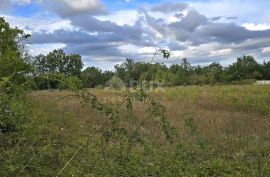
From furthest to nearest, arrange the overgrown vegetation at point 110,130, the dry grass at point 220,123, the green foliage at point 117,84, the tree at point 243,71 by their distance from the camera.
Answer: the tree at point 243,71 < the dry grass at point 220,123 < the green foliage at point 117,84 < the overgrown vegetation at point 110,130

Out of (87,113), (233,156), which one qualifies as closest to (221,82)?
(87,113)

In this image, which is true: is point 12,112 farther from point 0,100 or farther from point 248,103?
point 248,103

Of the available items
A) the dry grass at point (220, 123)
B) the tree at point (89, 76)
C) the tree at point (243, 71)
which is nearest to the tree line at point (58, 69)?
the tree at point (89, 76)

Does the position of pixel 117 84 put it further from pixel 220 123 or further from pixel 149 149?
pixel 220 123

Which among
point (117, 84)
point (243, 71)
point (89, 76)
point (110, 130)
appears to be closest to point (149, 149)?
point (110, 130)

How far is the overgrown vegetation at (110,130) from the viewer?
3889mm

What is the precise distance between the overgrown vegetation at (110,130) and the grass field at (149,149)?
2 centimetres

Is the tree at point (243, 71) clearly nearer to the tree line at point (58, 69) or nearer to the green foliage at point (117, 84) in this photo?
the tree line at point (58, 69)

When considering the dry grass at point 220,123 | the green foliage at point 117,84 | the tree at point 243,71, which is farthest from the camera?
the tree at point 243,71

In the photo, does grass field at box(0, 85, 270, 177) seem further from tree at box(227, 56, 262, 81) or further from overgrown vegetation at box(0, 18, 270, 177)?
tree at box(227, 56, 262, 81)

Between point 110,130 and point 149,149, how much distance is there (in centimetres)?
57

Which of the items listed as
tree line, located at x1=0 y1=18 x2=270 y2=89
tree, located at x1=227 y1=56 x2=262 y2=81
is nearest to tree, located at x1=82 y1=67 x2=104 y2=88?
tree line, located at x1=0 y1=18 x2=270 y2=89

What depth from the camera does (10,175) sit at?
386cm

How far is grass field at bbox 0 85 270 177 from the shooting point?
14.8 feet
